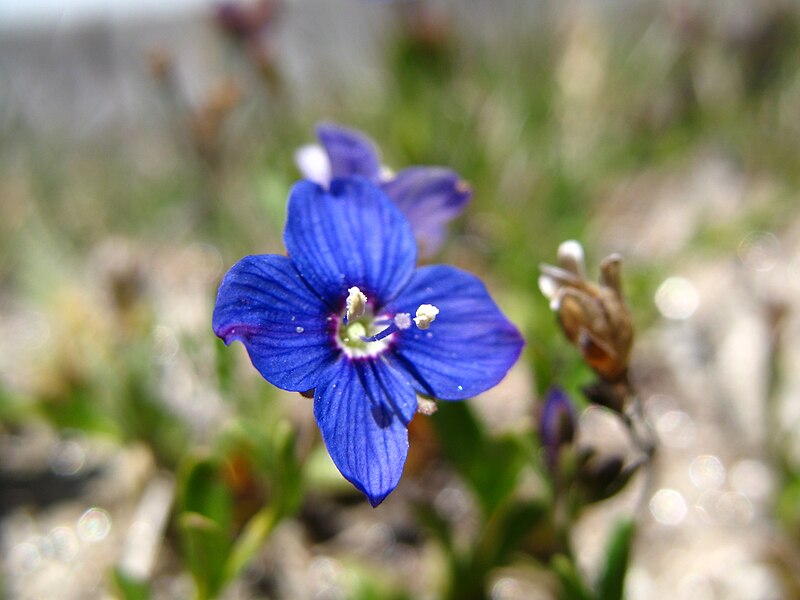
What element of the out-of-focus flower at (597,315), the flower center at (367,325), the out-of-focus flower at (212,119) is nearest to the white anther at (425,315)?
the flower center at (367,325)

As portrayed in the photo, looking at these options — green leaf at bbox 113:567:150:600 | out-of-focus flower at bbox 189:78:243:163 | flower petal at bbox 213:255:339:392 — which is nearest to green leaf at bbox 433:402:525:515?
flower petal at bbox 213:255:339:392

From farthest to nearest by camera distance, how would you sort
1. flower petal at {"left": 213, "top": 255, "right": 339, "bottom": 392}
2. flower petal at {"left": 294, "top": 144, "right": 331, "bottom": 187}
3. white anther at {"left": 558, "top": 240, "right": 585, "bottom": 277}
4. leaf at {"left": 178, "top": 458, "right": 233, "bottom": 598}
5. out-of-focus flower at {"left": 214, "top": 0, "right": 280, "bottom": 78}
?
1. out-of-focus flower at {"left": 214, "top": 0, "right": 280, "bottom": 78}
2. flower petal at {"left": 294, "top": 144, "right": 331, "bottom": 187}
3. leaf at {"left": 178, "top": 458, "right": 233, "bottom": 598}
4. white anther at {"left": 558, "top": 240, "right": 585, "bottom": 277}
5. flower petal at {"left": 213, "top": 255, "right": 339, "bottom": 392}

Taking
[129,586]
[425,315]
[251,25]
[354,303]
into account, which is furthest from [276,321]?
[251,25]

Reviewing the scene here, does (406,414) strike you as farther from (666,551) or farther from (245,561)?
(666,551)

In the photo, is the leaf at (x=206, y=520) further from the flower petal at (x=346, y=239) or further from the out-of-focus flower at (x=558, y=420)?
the out-of-focus flower at (x=558, y=420)

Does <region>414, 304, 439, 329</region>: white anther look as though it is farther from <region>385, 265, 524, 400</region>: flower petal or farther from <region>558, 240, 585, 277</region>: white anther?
<region>558, 240, 585, 277</region>: white anther

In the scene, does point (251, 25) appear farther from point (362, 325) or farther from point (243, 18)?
point (362, 325)
